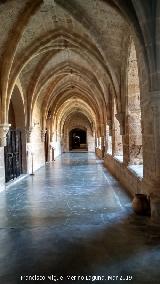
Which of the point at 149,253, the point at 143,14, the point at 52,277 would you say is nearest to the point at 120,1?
the point at 143,14

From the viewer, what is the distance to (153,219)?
4465 mm

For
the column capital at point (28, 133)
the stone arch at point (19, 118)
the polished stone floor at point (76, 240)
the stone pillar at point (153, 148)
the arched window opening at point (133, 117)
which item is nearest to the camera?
the polished stone floor at point (76, 240)

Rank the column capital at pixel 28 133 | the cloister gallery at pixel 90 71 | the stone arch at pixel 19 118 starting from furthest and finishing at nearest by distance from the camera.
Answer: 1. the column capital at pixel 28 133
2. the stone arch at pixel 19 118
3. the cloister gallery at pixel 90 71

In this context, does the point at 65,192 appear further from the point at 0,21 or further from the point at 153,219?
the point at 0,21

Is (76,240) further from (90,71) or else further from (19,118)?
(90,71)

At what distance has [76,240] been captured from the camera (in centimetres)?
389

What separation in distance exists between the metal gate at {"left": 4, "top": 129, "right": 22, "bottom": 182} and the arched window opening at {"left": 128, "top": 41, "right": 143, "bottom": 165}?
173 inches

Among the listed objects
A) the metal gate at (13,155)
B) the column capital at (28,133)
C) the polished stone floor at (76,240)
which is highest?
the column capital at (28,133)

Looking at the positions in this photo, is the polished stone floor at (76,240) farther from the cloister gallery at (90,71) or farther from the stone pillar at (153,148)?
the cloister gallery at (90,71)

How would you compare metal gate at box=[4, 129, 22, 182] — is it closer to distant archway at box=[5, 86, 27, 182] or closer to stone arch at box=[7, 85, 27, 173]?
distant archway at box=[5, 86, 27, 182]

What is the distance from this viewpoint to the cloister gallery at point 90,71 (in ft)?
14.9

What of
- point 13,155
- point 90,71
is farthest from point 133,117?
point 90,71

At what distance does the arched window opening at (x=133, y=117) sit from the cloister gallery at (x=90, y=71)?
0.03 m

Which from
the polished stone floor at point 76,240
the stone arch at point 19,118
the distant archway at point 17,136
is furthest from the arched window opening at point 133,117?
the stone arch at point 19,118
